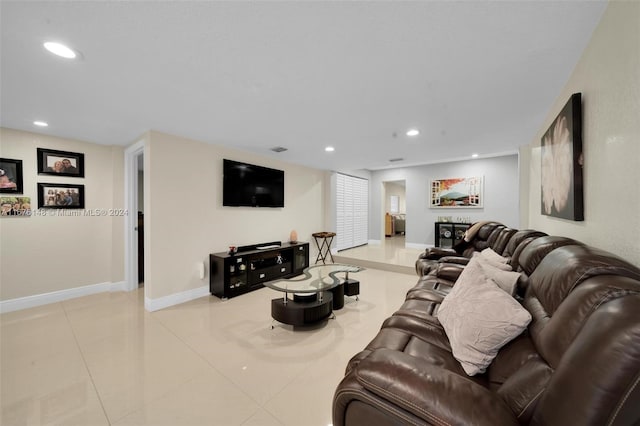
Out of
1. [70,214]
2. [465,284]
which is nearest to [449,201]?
[465,284]

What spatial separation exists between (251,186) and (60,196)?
2.53 metres

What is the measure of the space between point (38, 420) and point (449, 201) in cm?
720

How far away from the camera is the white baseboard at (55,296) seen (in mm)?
3014

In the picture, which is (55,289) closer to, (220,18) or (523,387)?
(220,18)

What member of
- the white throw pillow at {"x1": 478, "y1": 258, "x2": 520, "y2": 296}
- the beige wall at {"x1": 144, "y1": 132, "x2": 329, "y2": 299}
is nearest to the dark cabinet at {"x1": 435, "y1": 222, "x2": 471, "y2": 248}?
the beige wall at {"x1": 144, "y1": 132, "x2": 329, "y2": 299}

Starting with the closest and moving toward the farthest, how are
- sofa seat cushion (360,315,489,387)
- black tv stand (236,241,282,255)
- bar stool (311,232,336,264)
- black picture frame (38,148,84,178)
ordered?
sofa seat cushion (360,315,489,387)
black picture frame (38,148,84,178)
black tv stand (236,241,282,255)
bar stool (311,232,336,264)

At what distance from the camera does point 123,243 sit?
390 cm

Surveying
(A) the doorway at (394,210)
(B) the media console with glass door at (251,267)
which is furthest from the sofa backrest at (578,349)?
(A) the doorway at (394,210)

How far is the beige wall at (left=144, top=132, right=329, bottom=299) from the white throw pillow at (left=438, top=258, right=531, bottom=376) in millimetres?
3292

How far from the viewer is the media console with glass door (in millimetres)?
3496

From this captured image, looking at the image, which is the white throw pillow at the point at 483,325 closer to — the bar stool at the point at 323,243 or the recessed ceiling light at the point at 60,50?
the recessed ceiling light at the point at 60,50

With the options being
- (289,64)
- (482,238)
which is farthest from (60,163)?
(482,238)

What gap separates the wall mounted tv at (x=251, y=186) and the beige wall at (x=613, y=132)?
3.92m

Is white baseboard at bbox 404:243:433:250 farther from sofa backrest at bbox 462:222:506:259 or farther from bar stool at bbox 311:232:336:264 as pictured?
sofa backrest at bbox 462:222:506:259
